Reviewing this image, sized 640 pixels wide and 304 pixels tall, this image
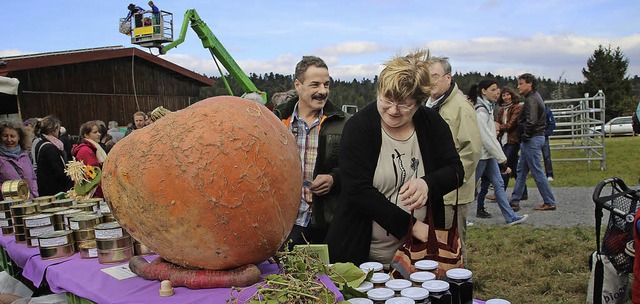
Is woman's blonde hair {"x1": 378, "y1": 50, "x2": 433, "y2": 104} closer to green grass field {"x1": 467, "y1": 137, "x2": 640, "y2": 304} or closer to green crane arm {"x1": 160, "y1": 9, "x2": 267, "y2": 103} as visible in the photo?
green grass field {"x1": 467, "y1": 137, "x2": 640, "y2": 304}

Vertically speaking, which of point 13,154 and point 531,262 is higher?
point 13,154

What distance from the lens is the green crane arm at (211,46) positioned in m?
17.1

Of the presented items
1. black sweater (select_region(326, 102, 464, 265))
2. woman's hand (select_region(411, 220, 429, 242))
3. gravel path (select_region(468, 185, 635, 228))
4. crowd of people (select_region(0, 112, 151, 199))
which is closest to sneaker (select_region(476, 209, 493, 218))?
gravel path (select_region(468, 185, 635, 228))

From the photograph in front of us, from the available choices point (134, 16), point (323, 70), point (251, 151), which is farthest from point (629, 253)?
point (134, 16)

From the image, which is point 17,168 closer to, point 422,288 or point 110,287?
point 110,287

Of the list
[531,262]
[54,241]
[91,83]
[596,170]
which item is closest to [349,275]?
[54,241]

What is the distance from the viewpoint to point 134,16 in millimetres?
17938

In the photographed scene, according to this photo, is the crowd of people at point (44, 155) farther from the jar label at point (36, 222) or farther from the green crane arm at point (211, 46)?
the green crane arm at point (211, 46)

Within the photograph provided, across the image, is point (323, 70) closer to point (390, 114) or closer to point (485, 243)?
point (390, 114)

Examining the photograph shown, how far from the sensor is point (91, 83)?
16.5 metres

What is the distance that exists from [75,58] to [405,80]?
15685 mm

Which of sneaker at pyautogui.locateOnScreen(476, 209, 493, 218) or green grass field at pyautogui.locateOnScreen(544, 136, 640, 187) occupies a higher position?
sneaker at pyautogui.locateOnScreen(476, 209, 493, 218)

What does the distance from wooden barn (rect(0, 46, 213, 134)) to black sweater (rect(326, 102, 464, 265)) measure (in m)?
12.1

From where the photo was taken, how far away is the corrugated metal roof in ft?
41.8
